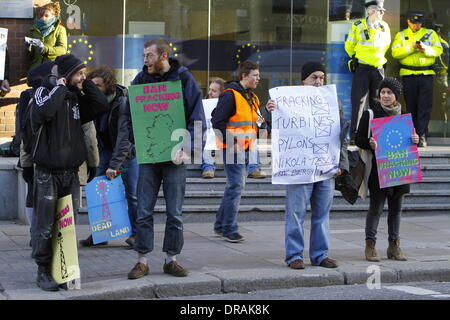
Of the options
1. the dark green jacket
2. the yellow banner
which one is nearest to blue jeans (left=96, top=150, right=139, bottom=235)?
the yellow banner

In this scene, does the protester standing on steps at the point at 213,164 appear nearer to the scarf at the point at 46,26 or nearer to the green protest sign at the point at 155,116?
the scarf at the point at 46,26

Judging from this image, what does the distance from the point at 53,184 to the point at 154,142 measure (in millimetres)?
976

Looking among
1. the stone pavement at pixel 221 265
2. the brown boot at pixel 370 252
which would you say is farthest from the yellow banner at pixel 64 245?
the brown boot at pixel 370 252

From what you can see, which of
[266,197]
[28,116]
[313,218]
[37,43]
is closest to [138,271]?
[28,116]

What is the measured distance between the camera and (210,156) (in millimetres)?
11961

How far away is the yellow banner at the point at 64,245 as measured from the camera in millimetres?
7082

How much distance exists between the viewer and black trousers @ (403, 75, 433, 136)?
14.6 metres

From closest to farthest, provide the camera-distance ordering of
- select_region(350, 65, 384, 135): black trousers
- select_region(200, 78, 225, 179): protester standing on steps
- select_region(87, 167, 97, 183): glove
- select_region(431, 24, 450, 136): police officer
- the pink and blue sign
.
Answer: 1. select_region(87, 167, 97, 183): glove
2. the pink and blue sign
3. select_region(200, 78, 225, 179): protester standing on steps
4. select_region(350, 65, 384, 135): black trousers
5. select_region(431, 24, 450, 136): police officer

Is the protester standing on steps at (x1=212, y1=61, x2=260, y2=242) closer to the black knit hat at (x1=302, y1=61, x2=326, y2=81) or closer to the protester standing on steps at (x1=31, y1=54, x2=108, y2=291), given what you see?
the black knit hat at (x1=302, y1=61, x2=326, y2=81)

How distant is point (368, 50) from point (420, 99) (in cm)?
130

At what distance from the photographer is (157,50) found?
750 cm

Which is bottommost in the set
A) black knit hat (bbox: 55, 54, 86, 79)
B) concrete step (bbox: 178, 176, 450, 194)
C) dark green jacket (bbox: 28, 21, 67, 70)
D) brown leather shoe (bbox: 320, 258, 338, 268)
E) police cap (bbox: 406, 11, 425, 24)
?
brown leather shoe (bbox: 320, 258, 338, 268)

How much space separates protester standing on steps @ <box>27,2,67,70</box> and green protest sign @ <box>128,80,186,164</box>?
5.78 meters
